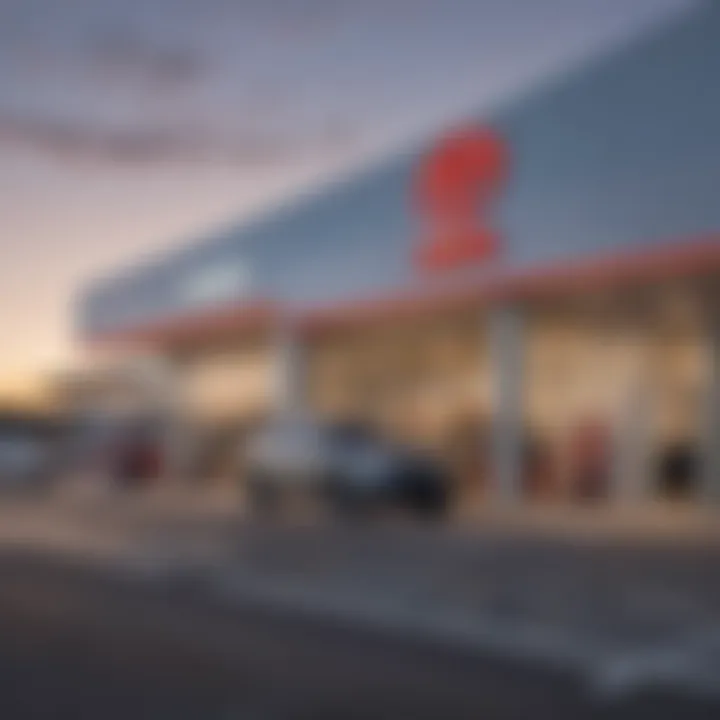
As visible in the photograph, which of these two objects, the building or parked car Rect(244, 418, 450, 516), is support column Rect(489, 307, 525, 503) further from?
Result: parked car Rect(244, 418, 450, 516)

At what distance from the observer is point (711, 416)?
30.8m

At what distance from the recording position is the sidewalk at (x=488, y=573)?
14180 mm

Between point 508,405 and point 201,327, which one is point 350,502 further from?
point 201,327

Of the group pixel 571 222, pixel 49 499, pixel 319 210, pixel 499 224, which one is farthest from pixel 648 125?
pixel 49 499

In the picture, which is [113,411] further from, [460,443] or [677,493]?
[677,493]

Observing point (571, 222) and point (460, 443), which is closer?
point (571, 222)

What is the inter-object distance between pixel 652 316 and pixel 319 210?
929 cm

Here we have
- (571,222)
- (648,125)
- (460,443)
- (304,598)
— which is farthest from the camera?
(460,443)

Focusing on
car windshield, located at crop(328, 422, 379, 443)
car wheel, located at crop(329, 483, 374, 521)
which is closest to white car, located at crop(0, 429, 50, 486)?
car windshield, located at crop(328, 422, 379, 443)

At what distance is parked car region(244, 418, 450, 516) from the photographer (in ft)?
96.9

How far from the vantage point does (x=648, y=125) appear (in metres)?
25.2

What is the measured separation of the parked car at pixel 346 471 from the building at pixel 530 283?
212cm

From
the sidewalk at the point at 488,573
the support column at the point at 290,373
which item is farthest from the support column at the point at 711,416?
the support column at the point at 290,373

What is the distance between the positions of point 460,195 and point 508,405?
4.01 meters
